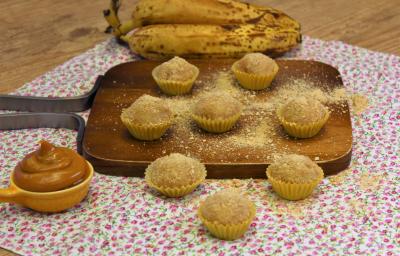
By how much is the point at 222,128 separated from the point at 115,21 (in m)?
0.76

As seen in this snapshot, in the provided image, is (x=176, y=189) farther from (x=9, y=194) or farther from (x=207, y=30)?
(x=207, y=30)

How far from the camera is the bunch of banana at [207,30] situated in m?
2.13

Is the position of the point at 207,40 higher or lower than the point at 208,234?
higher

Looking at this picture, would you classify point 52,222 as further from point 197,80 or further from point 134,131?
point 197,80

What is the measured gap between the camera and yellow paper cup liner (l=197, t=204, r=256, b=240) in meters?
1.39

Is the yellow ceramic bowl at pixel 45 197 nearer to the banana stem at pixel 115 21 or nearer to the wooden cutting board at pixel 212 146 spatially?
the wooden cutting board at pixel 212 146

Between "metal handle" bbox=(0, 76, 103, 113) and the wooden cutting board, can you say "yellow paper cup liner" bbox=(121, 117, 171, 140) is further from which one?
"metal handle" bbox=(0, 76, 103, 113)

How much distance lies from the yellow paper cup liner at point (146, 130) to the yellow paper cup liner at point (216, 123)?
74 mm

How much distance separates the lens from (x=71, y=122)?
6.06 ft

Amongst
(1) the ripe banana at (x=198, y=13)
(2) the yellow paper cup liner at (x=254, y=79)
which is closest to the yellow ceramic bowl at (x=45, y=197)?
(2) the yellow paper cup liner at (x=254, y=79)

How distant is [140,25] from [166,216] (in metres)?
0.89

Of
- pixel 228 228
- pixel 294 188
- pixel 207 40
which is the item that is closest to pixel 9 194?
pixel 228 228

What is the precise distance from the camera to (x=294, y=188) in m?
1.51

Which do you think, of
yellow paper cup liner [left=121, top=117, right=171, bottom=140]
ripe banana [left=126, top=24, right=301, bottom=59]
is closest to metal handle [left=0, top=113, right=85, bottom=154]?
yellow paper cup liner [left=121, top=117, right=171, bottom=140]
